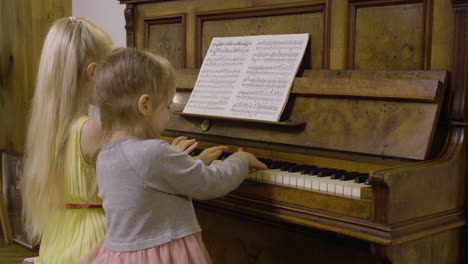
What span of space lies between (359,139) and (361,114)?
93 mm

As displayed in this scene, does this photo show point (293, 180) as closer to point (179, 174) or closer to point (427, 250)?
point (179, 174)

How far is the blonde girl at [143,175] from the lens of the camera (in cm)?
164

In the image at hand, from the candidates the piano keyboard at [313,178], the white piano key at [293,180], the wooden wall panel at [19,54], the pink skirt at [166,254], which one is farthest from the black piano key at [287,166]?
the wooden wall panel at [19,54]

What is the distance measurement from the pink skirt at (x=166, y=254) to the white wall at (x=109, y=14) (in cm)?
232

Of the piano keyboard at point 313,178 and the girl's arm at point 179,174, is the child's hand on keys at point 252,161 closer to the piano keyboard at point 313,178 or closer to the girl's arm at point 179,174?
the piano keyboard at point 313,178

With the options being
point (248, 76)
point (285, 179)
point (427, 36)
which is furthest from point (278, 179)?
point (427, 36)

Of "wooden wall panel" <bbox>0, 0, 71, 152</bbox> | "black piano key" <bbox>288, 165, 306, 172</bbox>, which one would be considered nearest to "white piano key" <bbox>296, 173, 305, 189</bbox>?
"black piano key" <bbox>288, 165, 306, 172</bbox>

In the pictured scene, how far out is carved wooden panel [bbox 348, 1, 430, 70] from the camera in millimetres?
1980

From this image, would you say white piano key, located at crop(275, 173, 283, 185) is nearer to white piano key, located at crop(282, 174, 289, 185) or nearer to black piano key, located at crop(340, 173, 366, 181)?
white piano key, located at crop(282, 174, 289, 185)

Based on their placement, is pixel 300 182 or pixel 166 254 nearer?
pixel 166 254

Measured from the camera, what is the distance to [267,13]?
2.40 meters

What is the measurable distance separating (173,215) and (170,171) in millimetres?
153

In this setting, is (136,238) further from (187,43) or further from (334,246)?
(187,43)

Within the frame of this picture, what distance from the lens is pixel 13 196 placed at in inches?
167
